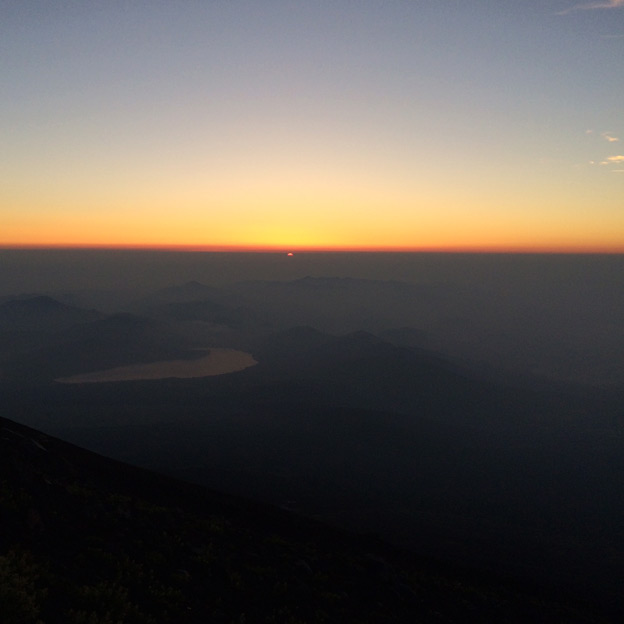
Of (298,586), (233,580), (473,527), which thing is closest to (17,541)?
(233,580)

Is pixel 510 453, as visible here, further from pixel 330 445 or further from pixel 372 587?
pixel 372 587

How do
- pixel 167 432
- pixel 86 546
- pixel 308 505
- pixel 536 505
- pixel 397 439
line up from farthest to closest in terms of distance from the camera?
1. pixel 397 439
2. pixel 167 432
3. pixel 536 505
4. pixel 308 505
5. pixel 86 546

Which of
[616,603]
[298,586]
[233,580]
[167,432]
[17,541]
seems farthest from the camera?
[167,432]

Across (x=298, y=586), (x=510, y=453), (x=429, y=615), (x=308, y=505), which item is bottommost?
(x=510, y=453)

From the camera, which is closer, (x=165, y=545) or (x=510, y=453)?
(x=165, y=545)

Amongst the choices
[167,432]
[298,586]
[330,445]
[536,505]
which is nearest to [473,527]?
[536,505]

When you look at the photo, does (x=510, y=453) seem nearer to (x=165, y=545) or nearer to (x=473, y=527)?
(x=473, y=527)

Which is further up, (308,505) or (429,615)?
(429,615)
